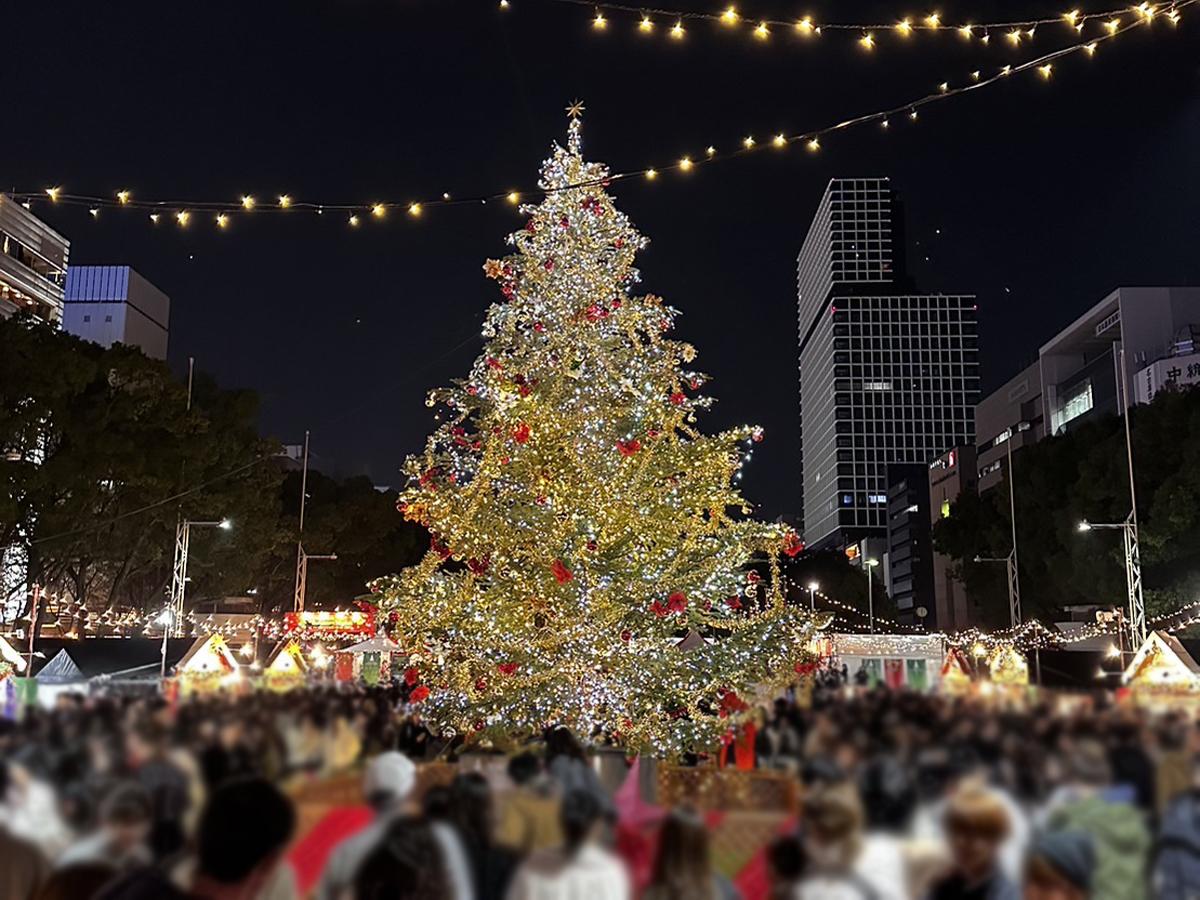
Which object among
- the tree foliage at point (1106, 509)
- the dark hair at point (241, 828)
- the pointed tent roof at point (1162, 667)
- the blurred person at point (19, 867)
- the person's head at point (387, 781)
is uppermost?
the tree foliage at point (1106, 509)

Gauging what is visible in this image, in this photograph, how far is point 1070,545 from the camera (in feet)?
134

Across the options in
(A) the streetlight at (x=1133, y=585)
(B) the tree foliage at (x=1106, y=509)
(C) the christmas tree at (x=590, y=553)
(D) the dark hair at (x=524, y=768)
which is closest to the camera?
(D) the dark hair at (x=524, y=768)

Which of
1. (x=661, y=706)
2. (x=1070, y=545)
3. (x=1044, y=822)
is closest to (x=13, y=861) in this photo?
(x=1044, y=822)

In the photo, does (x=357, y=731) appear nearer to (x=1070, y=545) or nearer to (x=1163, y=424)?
(x=1163, y=424)

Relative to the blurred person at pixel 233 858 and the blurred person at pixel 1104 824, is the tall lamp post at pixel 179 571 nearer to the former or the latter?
the blurred person at pixel 233 858

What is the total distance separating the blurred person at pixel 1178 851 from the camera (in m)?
3.59

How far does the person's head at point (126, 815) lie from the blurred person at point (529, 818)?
4.13 feet

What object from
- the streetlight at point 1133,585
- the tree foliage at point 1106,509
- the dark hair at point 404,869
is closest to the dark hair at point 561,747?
the dark hair at point 404,869

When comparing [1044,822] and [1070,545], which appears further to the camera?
[1070,545]

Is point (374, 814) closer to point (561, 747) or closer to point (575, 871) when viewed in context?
point (575, 871)

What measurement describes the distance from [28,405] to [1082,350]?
70845mm

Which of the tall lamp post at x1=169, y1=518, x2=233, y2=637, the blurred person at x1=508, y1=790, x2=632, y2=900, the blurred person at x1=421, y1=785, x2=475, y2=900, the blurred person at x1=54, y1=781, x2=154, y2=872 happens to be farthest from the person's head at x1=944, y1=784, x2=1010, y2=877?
the tall lamp post at x1=169, y1=518, x2=233, y2=637

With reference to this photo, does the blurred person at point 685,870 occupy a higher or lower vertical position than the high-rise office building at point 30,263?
lower

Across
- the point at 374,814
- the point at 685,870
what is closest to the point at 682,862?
the point at 685,870
